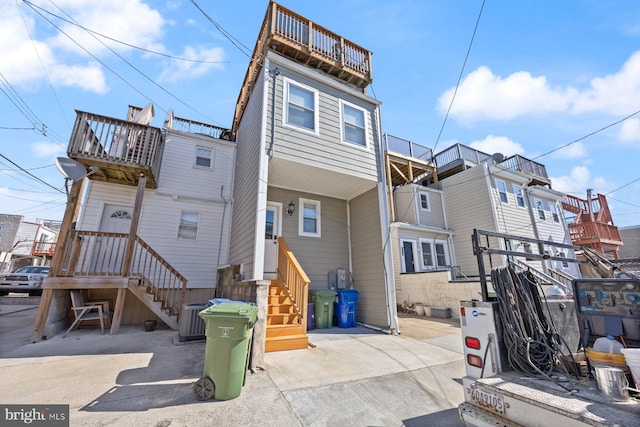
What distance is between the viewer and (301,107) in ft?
20.4

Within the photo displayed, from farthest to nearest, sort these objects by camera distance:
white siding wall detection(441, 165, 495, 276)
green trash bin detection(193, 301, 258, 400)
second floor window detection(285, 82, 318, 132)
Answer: white siding wall detection(441, 165, 495, 276) → second floor window detection(285, 82, 318, 132) → green trash bin detection(193, 301, 258, 400)

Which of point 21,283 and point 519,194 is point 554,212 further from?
point 21,283

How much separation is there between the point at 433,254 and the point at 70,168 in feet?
41.8

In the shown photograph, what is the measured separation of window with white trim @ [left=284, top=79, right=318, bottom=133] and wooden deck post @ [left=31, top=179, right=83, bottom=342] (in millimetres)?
5210

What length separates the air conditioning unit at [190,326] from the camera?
521 centimetres

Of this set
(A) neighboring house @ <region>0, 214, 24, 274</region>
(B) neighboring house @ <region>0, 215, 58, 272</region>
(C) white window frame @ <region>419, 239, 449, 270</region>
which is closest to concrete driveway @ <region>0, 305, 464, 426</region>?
(C) white window frame @ <region>419, 239, 449, 270</region>

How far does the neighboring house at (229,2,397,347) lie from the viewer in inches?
229

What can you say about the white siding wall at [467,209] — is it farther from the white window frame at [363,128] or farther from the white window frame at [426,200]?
the white window frame at [363,128]

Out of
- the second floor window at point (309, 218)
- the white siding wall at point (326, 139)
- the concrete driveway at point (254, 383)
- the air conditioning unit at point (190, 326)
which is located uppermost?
the white siding wall at point (326, 139)

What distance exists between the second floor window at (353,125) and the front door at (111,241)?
6952mm

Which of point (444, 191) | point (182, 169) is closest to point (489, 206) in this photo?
point (444, 191)

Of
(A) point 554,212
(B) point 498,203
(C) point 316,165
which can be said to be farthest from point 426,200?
(C) point 316,165

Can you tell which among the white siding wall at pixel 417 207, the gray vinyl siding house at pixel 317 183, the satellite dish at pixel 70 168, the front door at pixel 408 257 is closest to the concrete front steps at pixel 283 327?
the gray vinyl siding house at pixel 317 183

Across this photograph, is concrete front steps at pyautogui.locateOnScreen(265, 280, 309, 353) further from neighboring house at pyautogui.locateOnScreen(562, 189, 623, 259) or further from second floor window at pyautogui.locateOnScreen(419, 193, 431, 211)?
neighboring house at pyautogui.locateOnScreen(562, 189, 623, 259)
